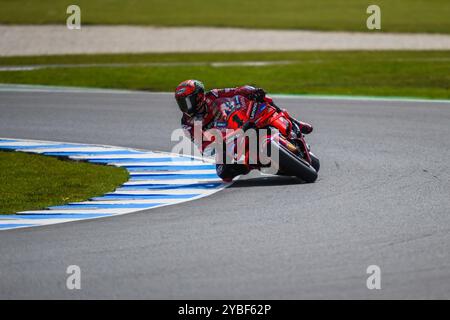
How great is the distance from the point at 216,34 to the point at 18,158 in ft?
74.7

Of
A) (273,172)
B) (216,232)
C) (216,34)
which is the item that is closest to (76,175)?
(273,172)

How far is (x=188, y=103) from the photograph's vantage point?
1240 centimetres

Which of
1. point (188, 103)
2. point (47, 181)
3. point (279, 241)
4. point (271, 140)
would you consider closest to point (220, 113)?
point (188, 103)

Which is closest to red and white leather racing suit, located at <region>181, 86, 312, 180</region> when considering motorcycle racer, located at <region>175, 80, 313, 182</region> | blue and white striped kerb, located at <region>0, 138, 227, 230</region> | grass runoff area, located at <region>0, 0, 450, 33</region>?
motorcycle racer, located at <region>175, 80, 313, 182</region>

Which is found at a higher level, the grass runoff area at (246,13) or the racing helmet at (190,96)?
the grass runoff area at (246,13)

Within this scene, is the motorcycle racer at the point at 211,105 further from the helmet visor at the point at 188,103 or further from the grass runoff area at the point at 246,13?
the grass runoff area at the point at 246,13

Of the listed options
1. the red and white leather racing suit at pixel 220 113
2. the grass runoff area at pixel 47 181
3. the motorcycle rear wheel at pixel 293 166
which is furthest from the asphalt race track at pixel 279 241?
the grass runoff area at pixel 47 181

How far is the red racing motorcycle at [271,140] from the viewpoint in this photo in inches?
480

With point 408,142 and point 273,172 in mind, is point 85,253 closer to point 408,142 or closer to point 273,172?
point 273,172

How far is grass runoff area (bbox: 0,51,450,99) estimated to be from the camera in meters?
24.0

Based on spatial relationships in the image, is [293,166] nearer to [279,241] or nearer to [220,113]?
[220,113]

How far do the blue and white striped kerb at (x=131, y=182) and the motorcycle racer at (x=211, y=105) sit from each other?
0.31 metres

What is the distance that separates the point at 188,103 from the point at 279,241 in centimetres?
351

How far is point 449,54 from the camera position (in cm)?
2997
